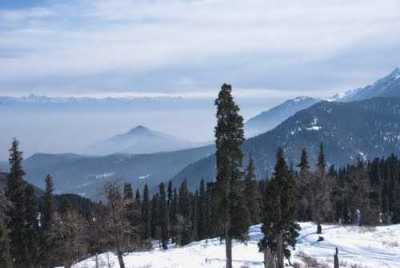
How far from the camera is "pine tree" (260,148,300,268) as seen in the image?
58.0 meters

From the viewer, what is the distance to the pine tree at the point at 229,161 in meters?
56.0

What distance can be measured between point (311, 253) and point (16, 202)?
126 ft

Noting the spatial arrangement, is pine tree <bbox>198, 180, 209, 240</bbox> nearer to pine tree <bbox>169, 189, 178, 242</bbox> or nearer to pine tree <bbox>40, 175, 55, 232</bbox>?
pine tree <bbox>169, 189, 178, 242</bbox>

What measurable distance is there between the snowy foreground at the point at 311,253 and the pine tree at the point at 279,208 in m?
9.59

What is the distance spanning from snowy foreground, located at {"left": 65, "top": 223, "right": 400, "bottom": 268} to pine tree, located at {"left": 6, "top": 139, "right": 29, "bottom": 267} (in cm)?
1102

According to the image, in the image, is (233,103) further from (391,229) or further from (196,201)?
(196,201)

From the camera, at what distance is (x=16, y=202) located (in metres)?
68.4

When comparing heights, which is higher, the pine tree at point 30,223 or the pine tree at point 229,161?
the pine tree at point 229,161

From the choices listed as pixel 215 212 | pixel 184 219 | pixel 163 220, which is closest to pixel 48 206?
pixel 215 212

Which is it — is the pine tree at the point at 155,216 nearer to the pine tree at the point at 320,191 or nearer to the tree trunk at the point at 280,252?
the pine tree at the point at 320,191

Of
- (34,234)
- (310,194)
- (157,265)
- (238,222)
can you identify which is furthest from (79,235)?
(310,194)

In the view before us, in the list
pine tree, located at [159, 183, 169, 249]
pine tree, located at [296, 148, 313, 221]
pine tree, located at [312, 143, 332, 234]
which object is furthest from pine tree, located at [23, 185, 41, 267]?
pine tree, located at [159, 183, 169, 249]

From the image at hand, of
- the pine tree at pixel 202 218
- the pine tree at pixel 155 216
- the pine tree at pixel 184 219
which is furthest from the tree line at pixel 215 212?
the pine tree at pixel 155 216

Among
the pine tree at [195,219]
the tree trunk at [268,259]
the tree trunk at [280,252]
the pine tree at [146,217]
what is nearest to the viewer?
the tree trunk at [280,252]
